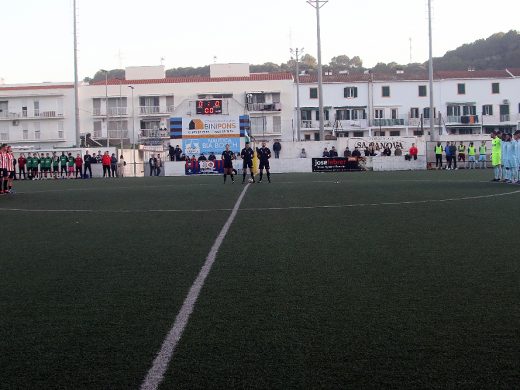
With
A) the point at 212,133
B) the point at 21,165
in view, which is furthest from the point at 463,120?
the point at 21,165

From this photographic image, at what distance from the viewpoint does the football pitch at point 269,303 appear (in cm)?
498

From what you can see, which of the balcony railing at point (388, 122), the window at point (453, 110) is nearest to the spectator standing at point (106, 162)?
the balcony railing at point (388, 122)

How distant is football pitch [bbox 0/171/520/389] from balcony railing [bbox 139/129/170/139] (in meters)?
69.7

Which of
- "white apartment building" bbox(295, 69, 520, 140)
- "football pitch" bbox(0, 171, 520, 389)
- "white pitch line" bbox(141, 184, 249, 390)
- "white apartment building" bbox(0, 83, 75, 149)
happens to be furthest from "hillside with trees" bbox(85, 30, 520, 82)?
"white pitch line" bbox(141, 184, 249, 390)

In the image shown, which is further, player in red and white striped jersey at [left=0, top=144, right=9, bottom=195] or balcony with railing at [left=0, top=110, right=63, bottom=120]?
balcony with railing at [left=0, top=110, right=63, bottom=120]

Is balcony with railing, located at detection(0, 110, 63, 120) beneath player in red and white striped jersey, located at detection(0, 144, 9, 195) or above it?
above

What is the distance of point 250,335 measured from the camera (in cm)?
590

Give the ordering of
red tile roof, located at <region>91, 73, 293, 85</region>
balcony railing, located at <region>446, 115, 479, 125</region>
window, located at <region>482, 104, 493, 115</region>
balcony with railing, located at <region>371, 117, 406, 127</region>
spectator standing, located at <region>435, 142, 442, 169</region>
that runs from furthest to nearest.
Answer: window, located at <region>482, 104, 493, 115</region>
balcony with railing, located at <region>371, 117, 406, 127</region>
balcony railing, located at <region>446, 115, 479, 125</region>
red tile roof, located at <region>91, 73, 293, 85</region>
spectator standing, located at <region>435, 142, 442, 169</region>

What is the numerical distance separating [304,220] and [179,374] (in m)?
9.88

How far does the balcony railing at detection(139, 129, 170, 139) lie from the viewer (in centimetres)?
8388

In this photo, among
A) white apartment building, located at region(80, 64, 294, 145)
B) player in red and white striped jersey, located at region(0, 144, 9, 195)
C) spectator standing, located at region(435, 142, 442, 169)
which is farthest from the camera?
white apartment building, located at region(80, 64, 294, 145)

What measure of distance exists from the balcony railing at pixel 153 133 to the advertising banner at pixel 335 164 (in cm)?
3886

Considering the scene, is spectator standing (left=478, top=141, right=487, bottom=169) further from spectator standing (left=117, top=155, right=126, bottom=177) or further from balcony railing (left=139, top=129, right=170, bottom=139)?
balcony railing (left=139, top=129, right=170, bottom=139)

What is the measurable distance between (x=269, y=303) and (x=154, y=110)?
79121 millimetres
